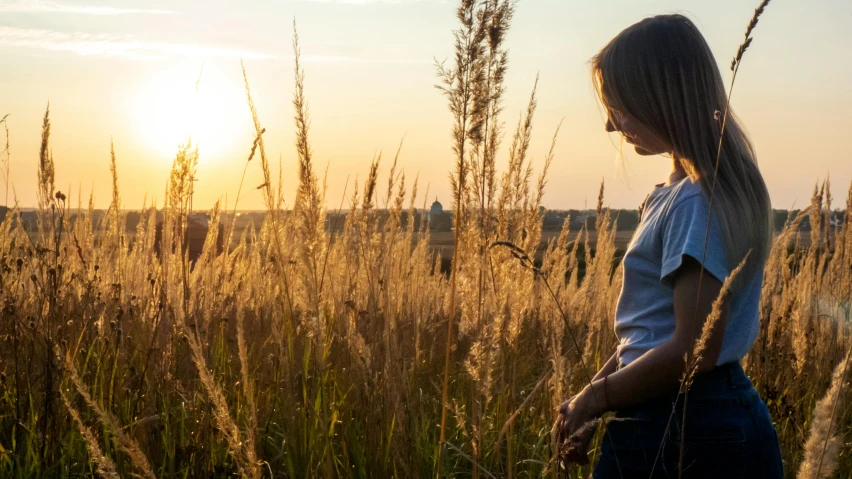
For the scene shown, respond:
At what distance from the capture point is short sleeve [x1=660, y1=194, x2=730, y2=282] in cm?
142

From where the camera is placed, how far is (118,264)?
3.86m

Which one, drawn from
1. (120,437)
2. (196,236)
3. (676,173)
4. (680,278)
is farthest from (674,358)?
(196,236)

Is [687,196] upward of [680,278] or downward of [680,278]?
upward

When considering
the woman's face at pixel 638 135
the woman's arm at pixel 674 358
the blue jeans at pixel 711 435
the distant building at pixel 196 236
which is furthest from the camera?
the distant building at pixel 196 236

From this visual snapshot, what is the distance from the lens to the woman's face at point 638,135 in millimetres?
1660

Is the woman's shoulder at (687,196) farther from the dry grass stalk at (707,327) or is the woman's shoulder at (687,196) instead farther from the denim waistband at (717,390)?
the denim waistband at (717,390)

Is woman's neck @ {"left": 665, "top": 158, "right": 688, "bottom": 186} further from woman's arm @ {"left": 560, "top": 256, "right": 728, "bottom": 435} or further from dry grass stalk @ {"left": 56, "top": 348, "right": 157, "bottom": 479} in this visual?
dry grass stalk @ {"left": 56, "top": 348, "right": 157, "bottom": 479}

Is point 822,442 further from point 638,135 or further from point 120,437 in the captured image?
point 120,437

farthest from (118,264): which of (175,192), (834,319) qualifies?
(834,319)

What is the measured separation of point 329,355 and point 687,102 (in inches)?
79.2

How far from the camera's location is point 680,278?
4.75 feet

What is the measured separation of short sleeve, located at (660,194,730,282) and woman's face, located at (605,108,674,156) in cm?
21

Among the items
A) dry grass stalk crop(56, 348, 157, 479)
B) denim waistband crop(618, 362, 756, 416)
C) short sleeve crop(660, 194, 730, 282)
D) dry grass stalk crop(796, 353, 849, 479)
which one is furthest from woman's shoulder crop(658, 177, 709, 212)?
dry grass stalk crop(56, 348, 157, 479)

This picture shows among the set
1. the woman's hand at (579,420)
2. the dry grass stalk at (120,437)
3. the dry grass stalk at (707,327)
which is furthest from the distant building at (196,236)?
the dry grass stalk at (707,327)
